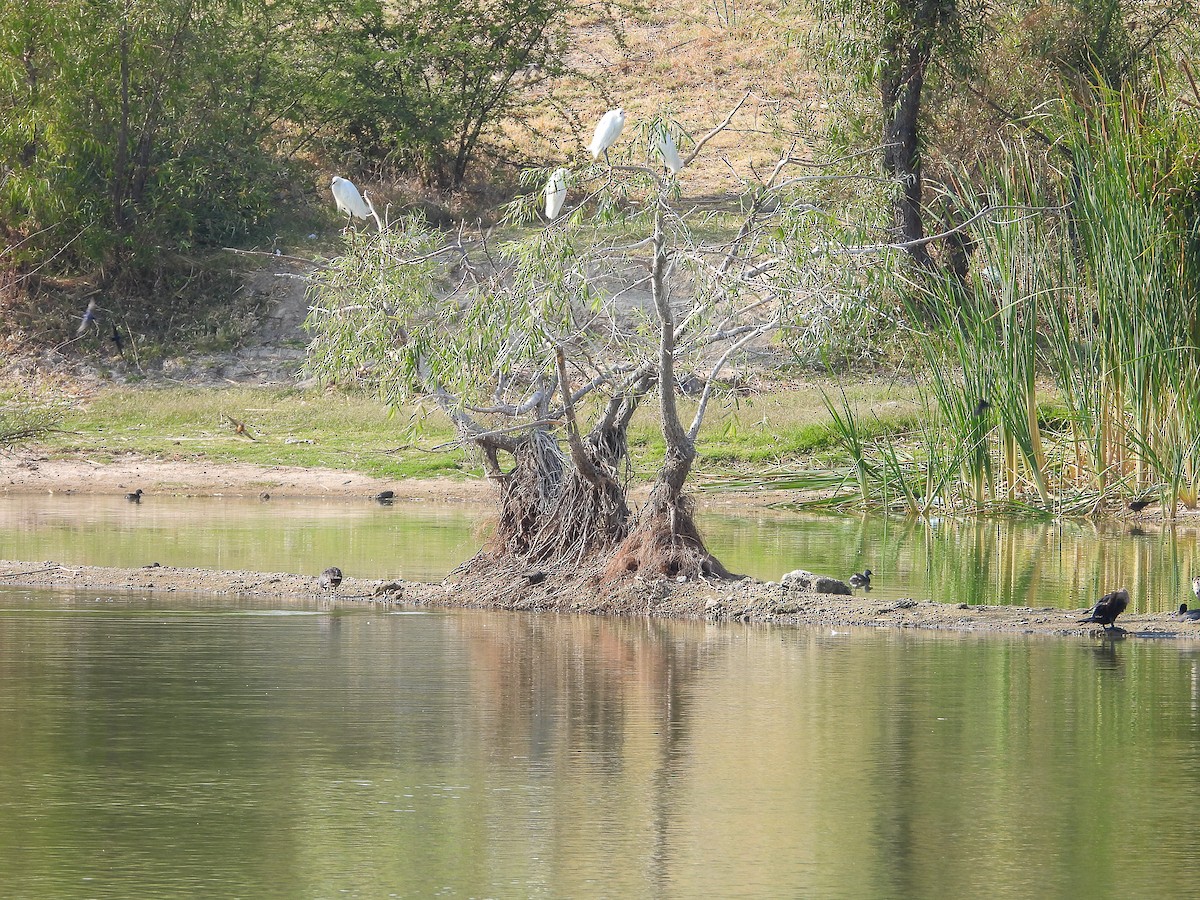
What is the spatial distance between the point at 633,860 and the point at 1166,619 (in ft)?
22.3

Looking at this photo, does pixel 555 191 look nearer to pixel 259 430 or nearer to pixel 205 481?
pixel 205 481

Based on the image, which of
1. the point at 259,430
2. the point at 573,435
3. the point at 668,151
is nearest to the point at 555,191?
the point at 668,151

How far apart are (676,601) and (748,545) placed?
15.0ft

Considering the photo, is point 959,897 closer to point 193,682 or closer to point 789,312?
point 193,682

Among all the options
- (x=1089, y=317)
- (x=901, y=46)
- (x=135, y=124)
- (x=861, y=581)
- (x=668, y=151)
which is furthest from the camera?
(x=135, y=124)

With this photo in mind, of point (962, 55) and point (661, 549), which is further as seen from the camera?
point (962, 55)

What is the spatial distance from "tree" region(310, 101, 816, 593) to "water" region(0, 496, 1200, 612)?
3.66 ft

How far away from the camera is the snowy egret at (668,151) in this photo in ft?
38.7

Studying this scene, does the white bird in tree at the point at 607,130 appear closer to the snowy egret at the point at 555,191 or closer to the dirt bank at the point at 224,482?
the snowy egret at the point at 555,191

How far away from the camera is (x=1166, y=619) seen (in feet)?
39.8

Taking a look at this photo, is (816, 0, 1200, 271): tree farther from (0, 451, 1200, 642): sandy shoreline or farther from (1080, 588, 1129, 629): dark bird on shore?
(1080, 588, 1129, 629): dark bird on shore

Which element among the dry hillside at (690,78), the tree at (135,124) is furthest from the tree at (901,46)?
the tree at (135,124)

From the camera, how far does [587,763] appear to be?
25.9ft

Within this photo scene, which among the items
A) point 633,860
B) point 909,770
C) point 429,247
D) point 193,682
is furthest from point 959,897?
point 429,247
